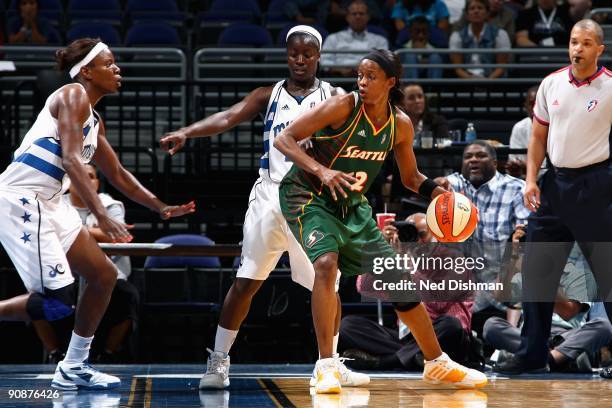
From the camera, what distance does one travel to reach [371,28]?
12.2 metres

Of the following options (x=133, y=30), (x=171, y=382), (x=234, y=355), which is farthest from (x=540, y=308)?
(x=133, y=30)

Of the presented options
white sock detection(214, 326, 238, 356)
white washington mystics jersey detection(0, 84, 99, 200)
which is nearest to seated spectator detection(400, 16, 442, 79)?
white sock detection(214, 326, 238, 356)

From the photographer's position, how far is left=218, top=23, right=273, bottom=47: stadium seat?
12.1 meters

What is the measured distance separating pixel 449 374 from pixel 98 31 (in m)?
7.67

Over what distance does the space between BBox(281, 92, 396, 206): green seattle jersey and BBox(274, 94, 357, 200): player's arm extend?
5 cm

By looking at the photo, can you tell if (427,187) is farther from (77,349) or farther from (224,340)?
(77,349)

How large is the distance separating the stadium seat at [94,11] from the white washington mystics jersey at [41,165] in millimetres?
7369

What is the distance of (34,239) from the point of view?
5305 millimetres

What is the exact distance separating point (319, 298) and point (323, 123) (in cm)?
91

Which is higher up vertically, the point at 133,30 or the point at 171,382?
the point at 133,30

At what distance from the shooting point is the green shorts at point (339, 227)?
5457 mm

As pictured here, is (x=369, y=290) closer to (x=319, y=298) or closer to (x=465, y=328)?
(x=465, y=328)

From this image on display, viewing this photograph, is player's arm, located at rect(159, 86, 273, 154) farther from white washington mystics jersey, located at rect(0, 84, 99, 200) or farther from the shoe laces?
the shoe laces

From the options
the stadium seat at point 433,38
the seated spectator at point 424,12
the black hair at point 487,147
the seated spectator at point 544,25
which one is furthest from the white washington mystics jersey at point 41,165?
the seated spectator at point 544,25
